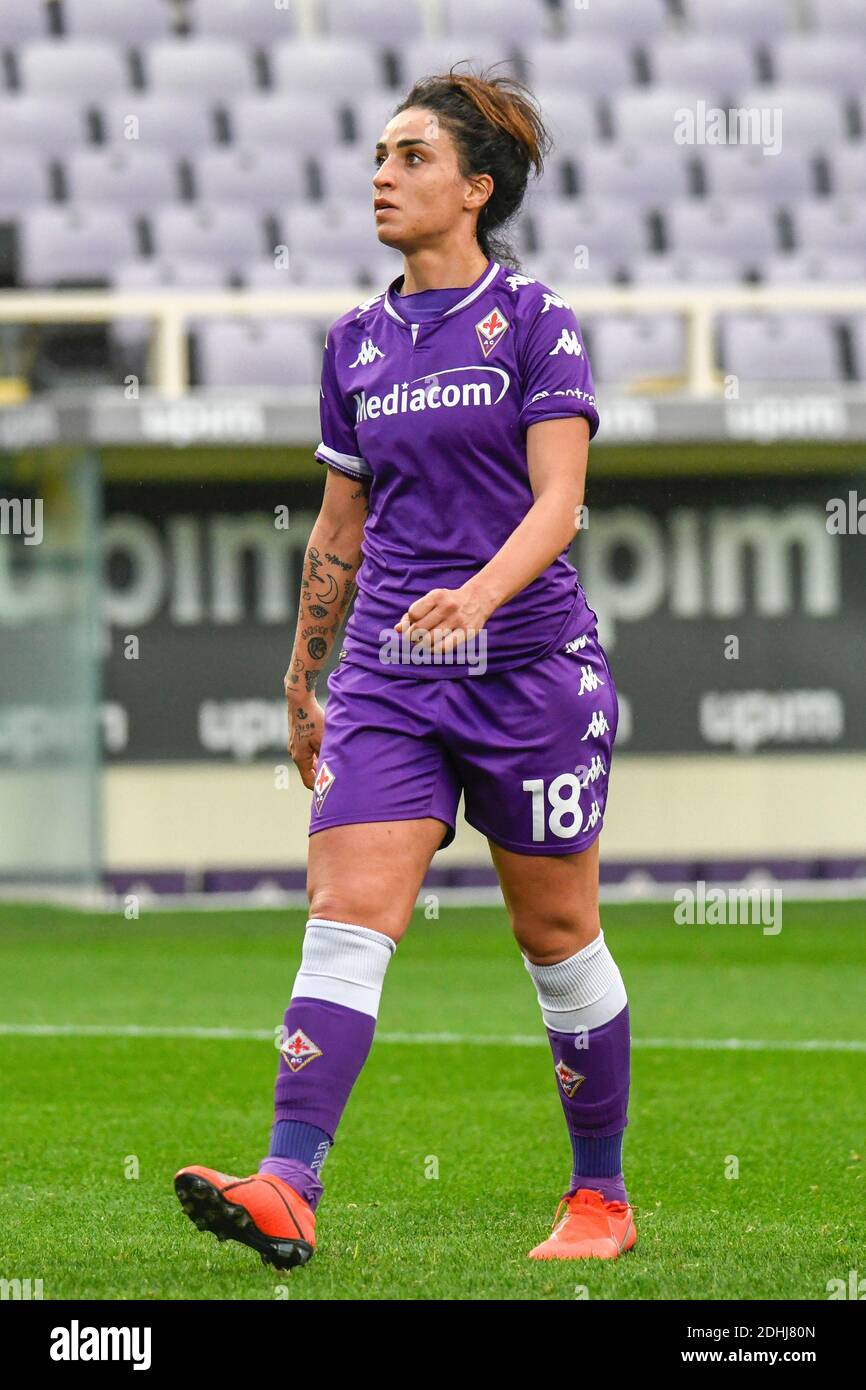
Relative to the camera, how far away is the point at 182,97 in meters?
16.6

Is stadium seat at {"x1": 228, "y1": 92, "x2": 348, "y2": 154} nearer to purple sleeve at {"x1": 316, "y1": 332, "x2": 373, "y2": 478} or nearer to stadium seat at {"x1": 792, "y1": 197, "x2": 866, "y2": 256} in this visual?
stadium seat at {"x1": 792, "y1": 197, "x2": 866, "y2": 256}

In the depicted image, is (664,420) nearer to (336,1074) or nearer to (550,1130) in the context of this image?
(550,1130)

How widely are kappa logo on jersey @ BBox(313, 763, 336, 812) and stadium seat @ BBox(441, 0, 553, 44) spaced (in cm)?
1449

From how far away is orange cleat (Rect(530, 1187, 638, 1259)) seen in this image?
4129mm

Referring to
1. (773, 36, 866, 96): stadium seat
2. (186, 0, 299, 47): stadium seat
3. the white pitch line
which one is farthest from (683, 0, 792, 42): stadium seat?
the white pitch line

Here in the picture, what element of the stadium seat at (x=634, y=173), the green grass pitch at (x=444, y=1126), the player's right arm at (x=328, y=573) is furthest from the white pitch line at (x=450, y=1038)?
the stadium seat at (x=634, y=173)

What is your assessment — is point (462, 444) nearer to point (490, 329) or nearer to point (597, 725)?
point (490, 329)

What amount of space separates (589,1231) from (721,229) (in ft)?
43.1

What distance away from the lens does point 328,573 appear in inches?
167

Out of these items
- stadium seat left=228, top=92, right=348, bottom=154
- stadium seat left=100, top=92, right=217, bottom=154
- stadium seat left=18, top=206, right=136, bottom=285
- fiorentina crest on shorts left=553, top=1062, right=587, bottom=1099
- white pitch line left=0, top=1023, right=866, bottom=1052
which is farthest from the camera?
stadium seat left=228, top=92, right=348, bottom=154

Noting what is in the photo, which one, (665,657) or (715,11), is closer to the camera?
(665,657)
